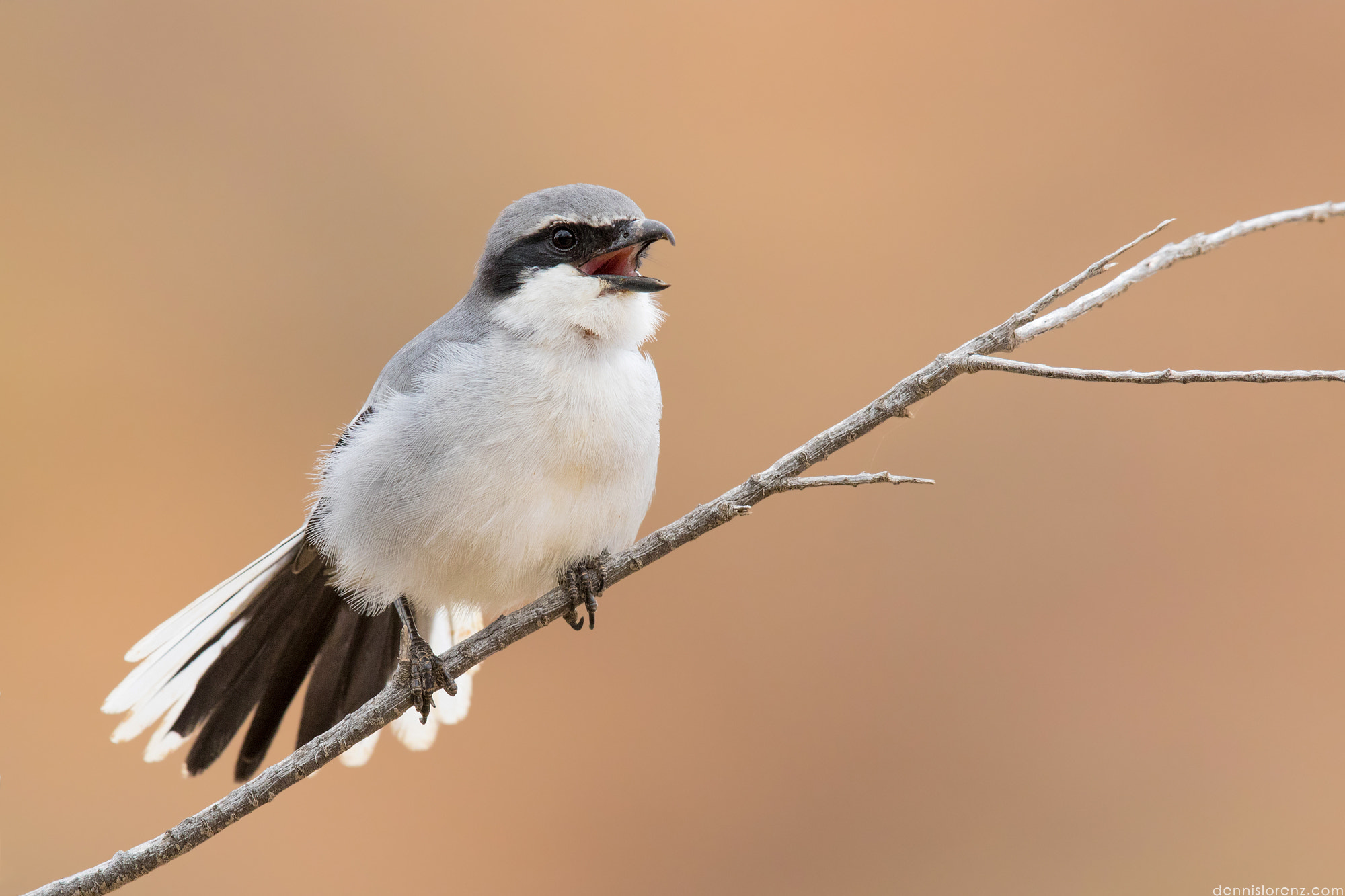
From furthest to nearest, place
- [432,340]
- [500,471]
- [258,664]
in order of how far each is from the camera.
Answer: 1. [258,664]
2. [432,340]
3. [500,471]

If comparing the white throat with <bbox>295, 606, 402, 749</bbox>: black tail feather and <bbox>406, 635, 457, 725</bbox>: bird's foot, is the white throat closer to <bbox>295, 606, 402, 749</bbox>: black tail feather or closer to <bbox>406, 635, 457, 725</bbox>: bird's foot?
<bbox>406, 635, 457, 725</bbox>: bird's foot

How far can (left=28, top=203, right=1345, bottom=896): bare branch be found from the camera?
1.13 meters

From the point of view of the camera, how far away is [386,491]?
5.39ft

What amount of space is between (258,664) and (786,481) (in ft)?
3.91

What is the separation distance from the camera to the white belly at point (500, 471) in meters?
1.56

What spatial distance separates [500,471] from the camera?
1550 mm

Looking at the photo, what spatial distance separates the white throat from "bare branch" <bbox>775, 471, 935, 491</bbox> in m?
0.50


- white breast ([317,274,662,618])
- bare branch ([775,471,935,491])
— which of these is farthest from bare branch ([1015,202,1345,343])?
white breast ([317,274,662,618])

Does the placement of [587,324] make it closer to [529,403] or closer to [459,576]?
[529,403]

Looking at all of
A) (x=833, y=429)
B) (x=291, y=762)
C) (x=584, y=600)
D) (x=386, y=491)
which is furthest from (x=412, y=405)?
(x=833, y=429)

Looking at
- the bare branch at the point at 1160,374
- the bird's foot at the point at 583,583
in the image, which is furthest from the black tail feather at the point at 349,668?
the bare branch at the point at 1160,374

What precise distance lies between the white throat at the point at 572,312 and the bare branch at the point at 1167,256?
0.69 m

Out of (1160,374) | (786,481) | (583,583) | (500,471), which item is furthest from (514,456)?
(1160,374)

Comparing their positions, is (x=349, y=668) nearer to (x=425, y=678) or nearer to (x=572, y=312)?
(x=425, y=678)
